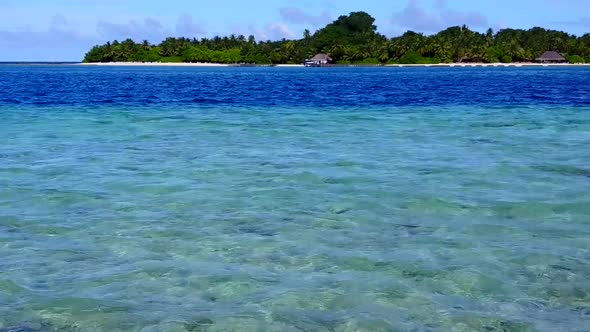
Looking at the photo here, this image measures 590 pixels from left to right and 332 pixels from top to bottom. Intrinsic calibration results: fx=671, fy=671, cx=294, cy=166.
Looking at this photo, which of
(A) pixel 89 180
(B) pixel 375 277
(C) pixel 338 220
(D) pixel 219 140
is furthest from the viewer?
(D) pixel 219 140

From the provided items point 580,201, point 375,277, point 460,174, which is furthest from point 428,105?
point 375,277

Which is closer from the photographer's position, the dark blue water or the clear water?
the clear water

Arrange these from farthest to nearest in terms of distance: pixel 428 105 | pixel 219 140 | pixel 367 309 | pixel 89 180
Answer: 1. pixel 428 105
2. pixel 219 140
3. pixel 89 180
4. pixel 367 309

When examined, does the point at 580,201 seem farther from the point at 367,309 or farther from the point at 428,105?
the point at 428,105

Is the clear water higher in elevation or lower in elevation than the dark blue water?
higher

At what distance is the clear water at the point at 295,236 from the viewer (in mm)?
6738

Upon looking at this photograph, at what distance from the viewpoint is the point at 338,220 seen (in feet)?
34.0

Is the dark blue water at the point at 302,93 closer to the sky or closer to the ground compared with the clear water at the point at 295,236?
closer to the ground

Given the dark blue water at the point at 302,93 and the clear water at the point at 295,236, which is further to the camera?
the dark blue water at the point at 302,93

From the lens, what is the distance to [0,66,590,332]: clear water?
265 inches

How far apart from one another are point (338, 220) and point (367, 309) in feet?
11.8

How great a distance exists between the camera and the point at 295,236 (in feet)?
31.1

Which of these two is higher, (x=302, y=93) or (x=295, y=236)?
(x=295, y=236)

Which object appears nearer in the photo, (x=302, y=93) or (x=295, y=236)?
(x=295, y=236)
